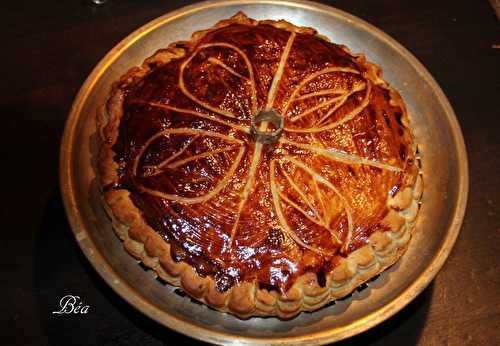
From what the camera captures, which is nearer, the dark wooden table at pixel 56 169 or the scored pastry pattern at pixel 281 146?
the scored pastry pattern at pixel 281 146

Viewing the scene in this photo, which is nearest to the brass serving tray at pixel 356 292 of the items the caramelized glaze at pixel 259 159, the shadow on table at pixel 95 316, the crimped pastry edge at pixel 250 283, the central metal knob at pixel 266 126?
the crimped pastry edge at pixel 250 283

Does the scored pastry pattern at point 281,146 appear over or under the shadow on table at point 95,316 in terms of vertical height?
over

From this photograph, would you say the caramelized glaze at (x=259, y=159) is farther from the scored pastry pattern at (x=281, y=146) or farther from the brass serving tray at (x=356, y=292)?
the brass serving tray at (x=356, y=292)

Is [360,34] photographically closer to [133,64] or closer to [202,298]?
[133,64]

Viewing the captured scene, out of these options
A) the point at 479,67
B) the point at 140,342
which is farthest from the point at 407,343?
the point at 479,67

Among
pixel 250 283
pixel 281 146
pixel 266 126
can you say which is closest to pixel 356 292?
pixel 250 283

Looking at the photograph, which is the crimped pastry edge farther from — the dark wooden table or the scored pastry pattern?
the dark wooden table
